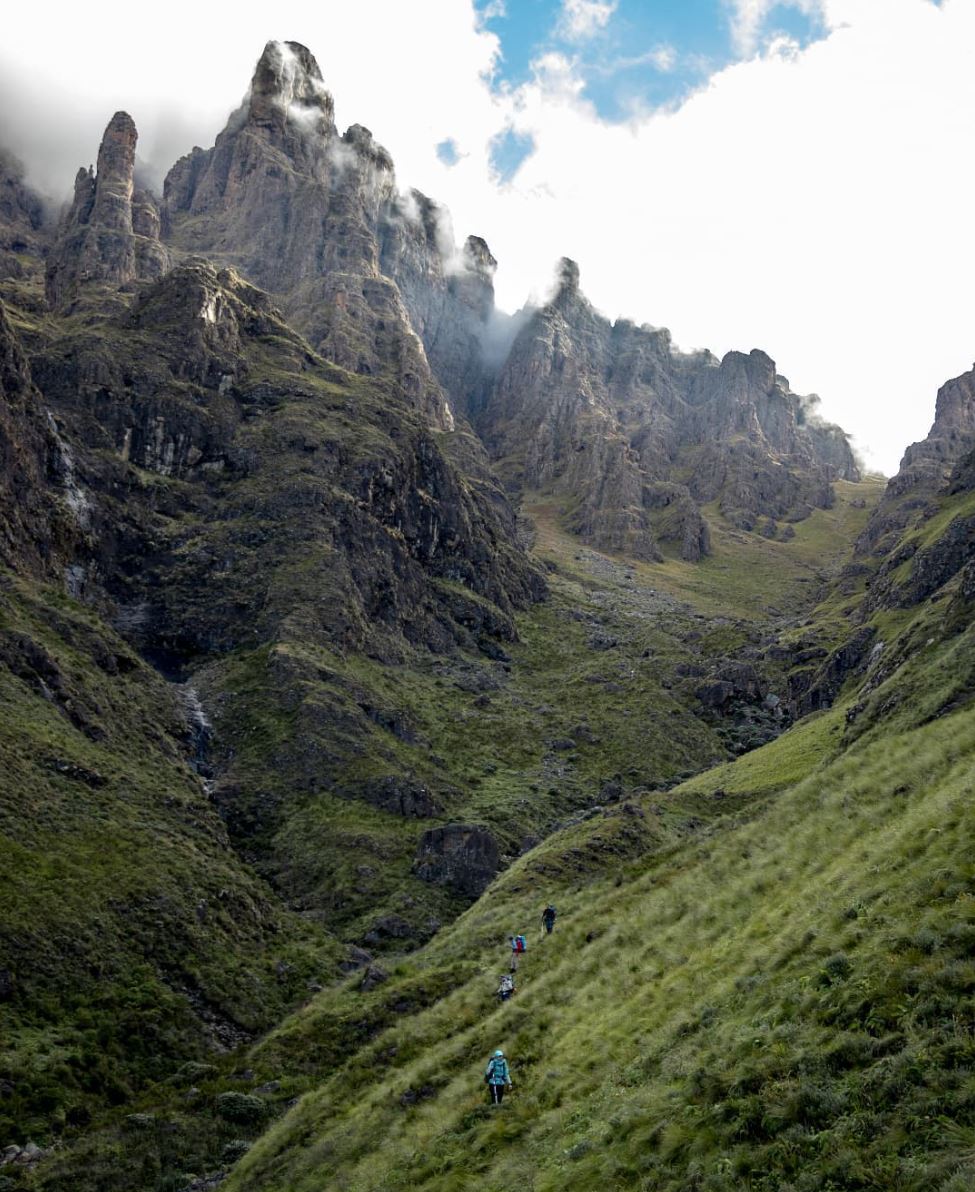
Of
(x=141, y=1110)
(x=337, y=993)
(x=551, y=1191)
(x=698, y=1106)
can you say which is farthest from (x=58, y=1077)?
(x=698, y=1106)

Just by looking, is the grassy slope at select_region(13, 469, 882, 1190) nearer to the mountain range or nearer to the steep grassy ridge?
the mountain range

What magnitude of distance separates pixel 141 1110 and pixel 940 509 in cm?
14516

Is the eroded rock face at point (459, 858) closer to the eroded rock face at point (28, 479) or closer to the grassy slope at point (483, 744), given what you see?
the grassy slope at point (483, 744)

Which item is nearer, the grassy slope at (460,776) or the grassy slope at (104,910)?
the grassy slope at (460,776)

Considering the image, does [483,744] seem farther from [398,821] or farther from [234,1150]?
[234,1150]

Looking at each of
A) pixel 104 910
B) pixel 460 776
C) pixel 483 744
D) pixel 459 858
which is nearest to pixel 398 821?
pixel 459 858

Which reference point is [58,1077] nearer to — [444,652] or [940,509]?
[444,652]

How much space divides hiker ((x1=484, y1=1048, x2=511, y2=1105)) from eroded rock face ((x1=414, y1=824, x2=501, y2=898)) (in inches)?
2186

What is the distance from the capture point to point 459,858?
277 ft

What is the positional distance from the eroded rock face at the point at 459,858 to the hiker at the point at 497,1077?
55525mm

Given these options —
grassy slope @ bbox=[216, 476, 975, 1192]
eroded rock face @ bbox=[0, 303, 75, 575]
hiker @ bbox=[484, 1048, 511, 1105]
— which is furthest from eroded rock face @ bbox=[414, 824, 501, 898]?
hiker @ bbox=[484, 1048, 511, 1105]

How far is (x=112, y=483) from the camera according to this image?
130125 mm

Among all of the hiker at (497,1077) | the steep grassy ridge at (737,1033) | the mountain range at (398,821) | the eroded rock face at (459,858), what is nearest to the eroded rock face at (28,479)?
the mountain range at (398,821)

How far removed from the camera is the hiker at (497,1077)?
26469 mm
